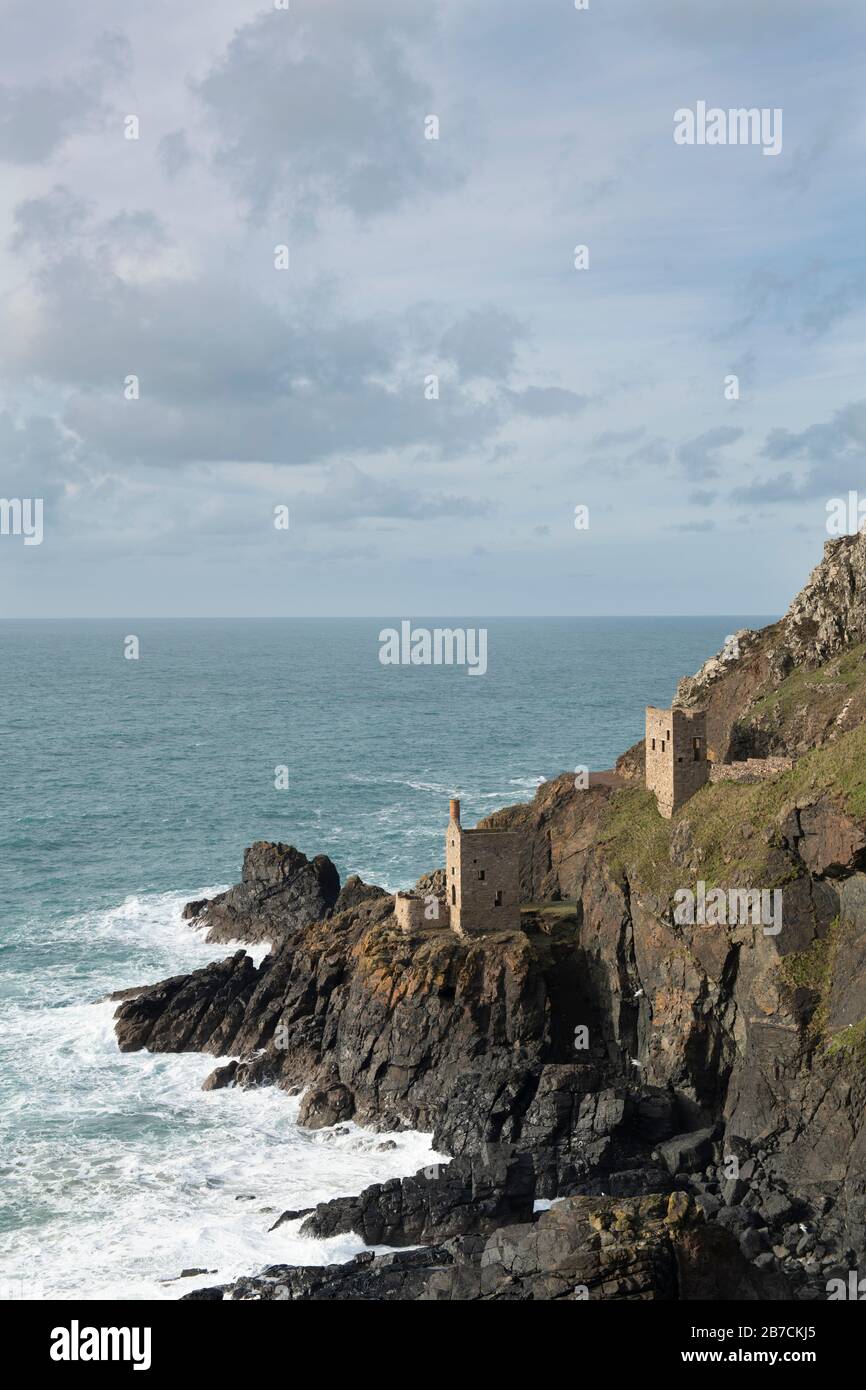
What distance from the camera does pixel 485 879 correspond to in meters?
65.9

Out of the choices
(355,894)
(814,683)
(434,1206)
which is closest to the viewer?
(434,1206)

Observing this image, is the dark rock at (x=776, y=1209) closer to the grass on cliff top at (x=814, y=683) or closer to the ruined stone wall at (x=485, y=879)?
the ruined stone wall at (x=485, y=879)

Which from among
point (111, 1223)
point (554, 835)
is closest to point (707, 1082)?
point (554, 835)

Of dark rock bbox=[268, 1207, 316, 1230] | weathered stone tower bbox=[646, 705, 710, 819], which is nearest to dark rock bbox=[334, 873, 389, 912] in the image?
weathered stone tower bbox=[646, 705, 710, 819]

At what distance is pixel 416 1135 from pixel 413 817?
63.0 m

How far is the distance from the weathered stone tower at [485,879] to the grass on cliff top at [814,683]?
70.2ft

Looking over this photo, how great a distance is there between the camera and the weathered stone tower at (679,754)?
68062 mm

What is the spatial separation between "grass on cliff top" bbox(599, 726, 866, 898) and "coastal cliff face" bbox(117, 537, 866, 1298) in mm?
149

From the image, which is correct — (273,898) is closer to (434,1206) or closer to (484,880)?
(484,880)

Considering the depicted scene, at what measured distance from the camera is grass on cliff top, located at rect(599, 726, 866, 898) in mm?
58125

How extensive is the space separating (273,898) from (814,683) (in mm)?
38944

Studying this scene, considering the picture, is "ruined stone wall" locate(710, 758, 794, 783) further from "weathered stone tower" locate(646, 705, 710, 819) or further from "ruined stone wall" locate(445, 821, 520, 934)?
"ruined stone wall" locate(445, 821, 520, 934)

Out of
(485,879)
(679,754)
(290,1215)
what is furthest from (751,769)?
(290,1215)

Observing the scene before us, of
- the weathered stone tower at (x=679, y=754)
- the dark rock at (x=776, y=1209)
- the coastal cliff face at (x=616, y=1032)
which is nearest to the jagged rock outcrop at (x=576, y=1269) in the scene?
the coastal cliff face at (x=616, y=1032)
